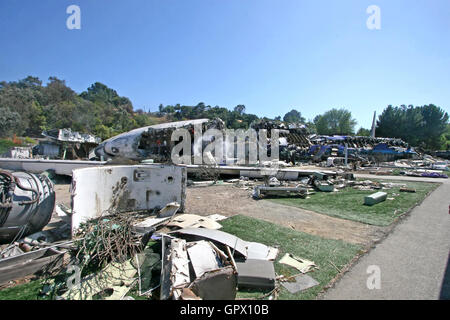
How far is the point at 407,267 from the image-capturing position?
3178mm

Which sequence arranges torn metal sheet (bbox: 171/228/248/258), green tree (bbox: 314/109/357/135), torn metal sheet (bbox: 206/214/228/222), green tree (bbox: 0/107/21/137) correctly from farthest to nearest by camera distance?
green tree (bbox: 314/109/357/135), green tree (bbox: 0/107/21/137), torn metal sheet (bbox: 206/214/228/222), torn metal sheet (bbox: 171/228/248/258)

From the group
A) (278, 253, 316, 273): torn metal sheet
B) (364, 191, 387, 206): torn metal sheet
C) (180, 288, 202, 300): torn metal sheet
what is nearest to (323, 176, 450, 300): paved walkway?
(278, 253, 316, 273): torn metal sheet

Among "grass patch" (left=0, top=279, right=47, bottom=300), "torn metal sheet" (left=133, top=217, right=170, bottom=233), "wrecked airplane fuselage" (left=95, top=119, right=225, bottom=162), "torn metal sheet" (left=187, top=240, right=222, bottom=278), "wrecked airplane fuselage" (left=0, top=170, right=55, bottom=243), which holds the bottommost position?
"grass patch" (left=0, top=279, right=47, bottom=300)

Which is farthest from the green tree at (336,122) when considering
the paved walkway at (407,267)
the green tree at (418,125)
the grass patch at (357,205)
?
the paved walkway at (407,267)

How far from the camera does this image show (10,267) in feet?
9.82

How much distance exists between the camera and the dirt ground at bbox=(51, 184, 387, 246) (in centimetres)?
454

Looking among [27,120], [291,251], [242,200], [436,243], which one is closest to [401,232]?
[436,243]

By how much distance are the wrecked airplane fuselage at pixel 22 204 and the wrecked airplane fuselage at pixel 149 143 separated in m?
10.7

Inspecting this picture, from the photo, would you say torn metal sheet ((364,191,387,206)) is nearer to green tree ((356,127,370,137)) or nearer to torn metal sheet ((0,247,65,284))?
torn metal sheet ((0,247,65,284))

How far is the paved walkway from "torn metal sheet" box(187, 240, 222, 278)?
132 cm

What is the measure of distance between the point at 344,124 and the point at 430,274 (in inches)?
2837

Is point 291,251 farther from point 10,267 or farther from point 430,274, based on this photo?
point 10,267

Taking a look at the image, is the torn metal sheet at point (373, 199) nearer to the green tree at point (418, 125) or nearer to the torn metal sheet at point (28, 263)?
the torn metal sheet at point (28, 263)

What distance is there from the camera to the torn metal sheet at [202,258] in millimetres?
2719
